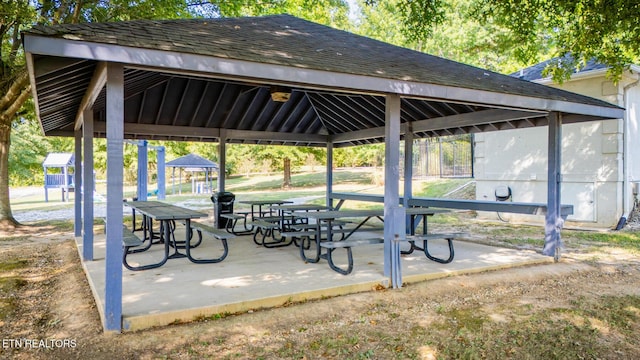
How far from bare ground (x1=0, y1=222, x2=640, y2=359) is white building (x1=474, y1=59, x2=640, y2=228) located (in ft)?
17.0

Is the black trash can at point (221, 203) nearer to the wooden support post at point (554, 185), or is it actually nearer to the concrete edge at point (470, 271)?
the concrete edge at point (470, 271)

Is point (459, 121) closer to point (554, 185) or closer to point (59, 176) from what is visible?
point (554, 185)

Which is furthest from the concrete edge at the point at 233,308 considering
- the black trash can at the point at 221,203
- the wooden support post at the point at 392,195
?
the black trash can at the point at 221,203

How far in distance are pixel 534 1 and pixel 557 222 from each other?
134 inches

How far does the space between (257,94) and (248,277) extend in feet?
14.5

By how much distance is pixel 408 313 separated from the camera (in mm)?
3961

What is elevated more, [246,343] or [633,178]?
[633,178]

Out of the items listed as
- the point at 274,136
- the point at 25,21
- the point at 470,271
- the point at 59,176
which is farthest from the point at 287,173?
the point at 470,271

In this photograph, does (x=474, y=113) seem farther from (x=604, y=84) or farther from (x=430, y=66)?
(x=604, y=84)

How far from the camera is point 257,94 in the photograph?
8.16m

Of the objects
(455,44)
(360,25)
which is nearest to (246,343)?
(455,44)

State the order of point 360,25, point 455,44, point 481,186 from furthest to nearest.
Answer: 1. point 360,25
2. point 455,44
3. point 481,186

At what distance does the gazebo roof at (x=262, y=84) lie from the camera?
3.51 m

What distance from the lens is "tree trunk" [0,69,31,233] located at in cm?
974
